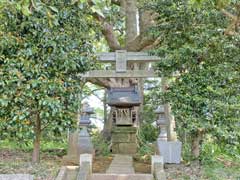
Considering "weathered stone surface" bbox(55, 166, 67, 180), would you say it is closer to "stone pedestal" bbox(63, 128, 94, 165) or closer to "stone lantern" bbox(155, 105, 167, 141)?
"stone pedestal" bbox(63, 128, 94, 165)

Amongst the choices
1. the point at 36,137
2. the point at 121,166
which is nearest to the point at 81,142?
the point at 121,166

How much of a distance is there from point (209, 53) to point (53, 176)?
3.37 m

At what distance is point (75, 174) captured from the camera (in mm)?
5844

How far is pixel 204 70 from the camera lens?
6.50 meters

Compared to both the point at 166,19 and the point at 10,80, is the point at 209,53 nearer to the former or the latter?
the point at 166,19

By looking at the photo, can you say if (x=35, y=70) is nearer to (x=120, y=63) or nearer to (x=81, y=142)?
(x=81, y=142)

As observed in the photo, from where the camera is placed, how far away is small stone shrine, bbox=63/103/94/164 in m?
7.16

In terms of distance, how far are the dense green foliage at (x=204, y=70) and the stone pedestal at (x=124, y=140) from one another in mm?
2876

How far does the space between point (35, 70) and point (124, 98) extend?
3.92m

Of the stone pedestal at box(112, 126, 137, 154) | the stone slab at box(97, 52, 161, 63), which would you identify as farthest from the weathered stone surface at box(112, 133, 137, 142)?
the stone slab at box(97, 52, 161, 63)

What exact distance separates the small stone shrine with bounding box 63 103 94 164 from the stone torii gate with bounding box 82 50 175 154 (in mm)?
912

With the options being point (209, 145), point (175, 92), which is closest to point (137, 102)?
point (209, 145)

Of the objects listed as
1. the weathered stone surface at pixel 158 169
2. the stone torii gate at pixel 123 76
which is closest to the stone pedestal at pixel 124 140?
the stone torii gate at pixel 123 76

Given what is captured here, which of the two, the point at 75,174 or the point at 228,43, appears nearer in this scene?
the point at 75,174
